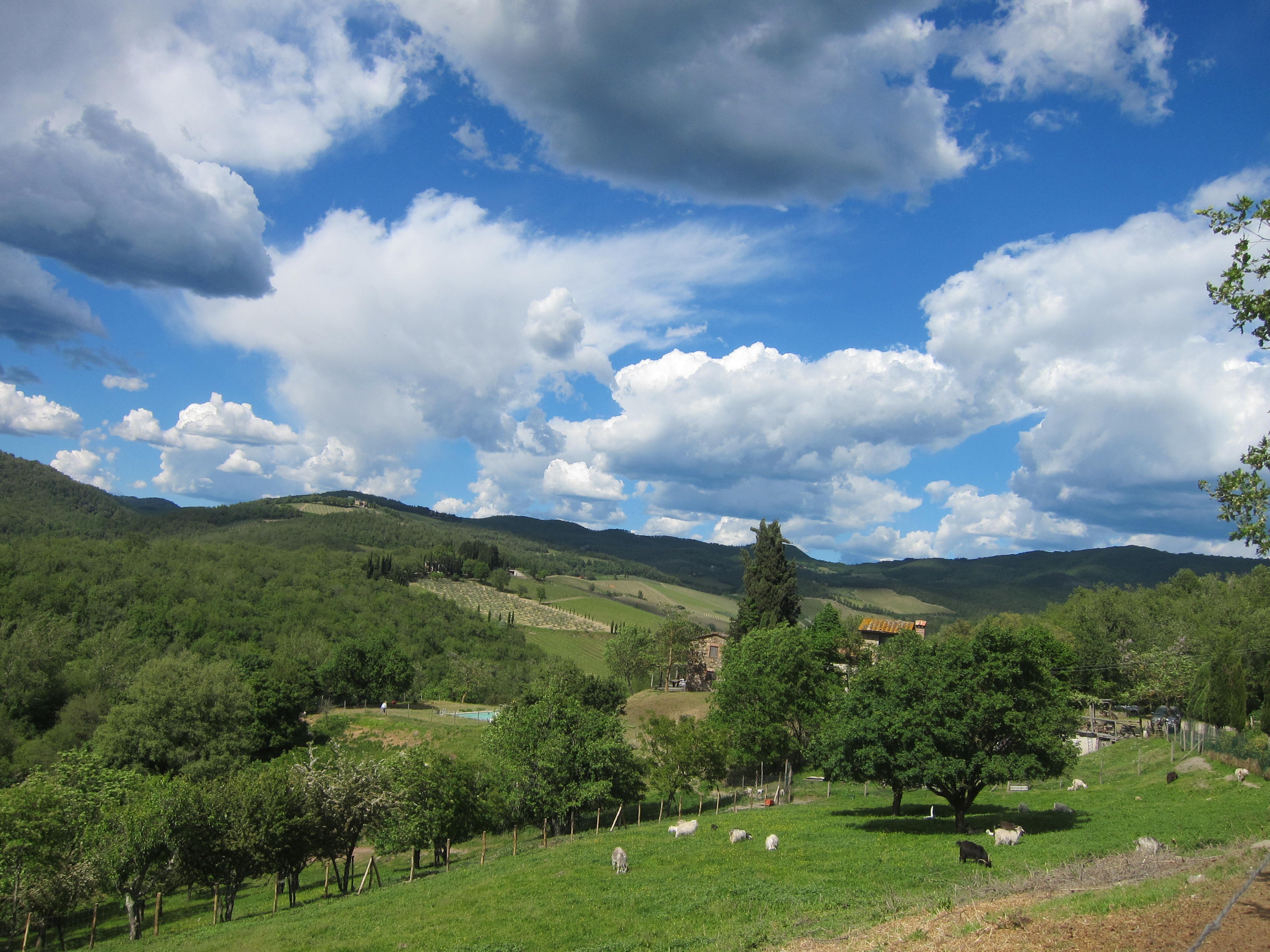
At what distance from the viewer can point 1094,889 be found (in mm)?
16703

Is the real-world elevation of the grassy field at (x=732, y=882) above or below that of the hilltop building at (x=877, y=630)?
below

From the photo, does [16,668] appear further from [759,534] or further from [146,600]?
[759,534]

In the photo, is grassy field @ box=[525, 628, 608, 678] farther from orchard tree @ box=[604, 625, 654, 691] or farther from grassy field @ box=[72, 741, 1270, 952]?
grassy field @ box=[72, 741, 1270, 952]

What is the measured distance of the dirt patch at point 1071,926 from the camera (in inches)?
484

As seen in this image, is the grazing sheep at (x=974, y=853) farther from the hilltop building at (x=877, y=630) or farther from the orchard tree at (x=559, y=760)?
the hilltop building at (x=877, y=630)

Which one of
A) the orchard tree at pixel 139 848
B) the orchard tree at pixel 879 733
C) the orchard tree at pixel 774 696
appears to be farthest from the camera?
the orchard tree at pixel 774 696

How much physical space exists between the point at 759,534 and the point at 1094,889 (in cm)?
5907

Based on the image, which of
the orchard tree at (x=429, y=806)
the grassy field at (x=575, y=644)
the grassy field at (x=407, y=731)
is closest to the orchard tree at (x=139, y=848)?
the orchard tree at (x=429, y=806)

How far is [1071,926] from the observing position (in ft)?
44.5

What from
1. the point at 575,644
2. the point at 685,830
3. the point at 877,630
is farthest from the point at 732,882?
the point at 575,644

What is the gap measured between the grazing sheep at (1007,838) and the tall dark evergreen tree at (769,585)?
46.0 m

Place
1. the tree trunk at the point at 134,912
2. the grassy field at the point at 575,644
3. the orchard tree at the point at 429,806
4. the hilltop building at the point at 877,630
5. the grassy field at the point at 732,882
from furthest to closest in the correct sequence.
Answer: the grassy field at the point at 575,644 < the hilltop building at the point at 877,630 < the orchard tree at the point at 429,806 < the tree trunk at the point at 134,912 < the grassy field at the point at 732,882

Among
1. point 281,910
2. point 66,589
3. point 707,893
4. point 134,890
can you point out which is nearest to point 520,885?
point 707,893

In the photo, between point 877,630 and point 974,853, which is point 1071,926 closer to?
point 974,853
